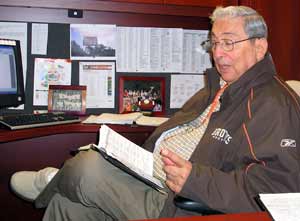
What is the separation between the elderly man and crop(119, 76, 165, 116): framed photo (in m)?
0.69

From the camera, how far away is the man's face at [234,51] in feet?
5.11

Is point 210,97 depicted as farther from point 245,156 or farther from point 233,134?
point 245,156

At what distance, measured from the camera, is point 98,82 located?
2352 mm

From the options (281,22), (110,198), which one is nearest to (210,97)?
(110,198)

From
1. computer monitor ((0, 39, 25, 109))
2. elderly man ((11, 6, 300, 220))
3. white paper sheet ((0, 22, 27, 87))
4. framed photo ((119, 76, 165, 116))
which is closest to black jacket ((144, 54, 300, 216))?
elderly man ((11, 6, 300, 220))

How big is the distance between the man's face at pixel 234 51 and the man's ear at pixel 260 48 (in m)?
0.01

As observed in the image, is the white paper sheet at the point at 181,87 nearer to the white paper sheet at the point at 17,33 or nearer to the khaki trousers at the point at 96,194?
the white paper sheet at the point at 17,33

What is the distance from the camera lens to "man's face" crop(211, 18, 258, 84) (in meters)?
1.56

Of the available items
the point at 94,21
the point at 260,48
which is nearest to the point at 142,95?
the point at 94,21

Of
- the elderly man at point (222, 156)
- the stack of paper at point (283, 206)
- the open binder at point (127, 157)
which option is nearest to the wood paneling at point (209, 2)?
the elderly man at point (222, 156)

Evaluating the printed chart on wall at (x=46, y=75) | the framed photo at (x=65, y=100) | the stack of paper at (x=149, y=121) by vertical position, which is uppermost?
the printed chart on wall at (x=46, y=75)

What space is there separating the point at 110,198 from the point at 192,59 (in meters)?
1.31

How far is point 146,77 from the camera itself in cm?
241

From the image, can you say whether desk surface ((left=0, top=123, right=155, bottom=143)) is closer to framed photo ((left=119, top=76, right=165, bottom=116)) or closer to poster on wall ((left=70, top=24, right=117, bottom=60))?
framed photo ((left=119, top=76, right=165, bottom=116))
